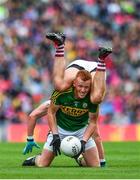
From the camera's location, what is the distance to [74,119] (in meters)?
13.5

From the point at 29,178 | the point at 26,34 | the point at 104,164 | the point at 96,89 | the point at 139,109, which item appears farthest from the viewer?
the point at 26,34

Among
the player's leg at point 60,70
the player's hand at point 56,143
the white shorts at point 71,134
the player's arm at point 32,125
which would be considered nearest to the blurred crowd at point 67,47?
the player's arm at point 32,125

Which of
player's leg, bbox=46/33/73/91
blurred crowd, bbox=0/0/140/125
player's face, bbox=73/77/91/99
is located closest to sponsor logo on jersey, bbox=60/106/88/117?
player's face, bbox=73/77/91/99

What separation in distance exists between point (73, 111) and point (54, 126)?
36cm

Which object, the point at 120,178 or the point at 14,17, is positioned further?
the point at 14,17

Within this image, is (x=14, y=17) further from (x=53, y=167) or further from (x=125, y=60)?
(x=53, y=167)

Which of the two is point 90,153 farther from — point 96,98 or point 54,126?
point 96,98

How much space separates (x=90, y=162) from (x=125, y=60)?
49.1 feet

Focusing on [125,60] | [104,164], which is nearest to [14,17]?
[125,60]

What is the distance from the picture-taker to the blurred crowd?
25766 mm

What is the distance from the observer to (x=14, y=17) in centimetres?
2897

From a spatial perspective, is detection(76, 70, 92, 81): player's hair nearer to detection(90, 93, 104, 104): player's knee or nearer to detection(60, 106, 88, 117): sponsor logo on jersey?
detection(90, 93, 104, 104): player's knee

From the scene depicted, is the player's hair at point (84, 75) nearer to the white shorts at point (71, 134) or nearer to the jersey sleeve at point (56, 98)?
the jersey sleeve at point (56, 98)

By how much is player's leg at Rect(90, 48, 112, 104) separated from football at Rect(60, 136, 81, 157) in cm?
67
